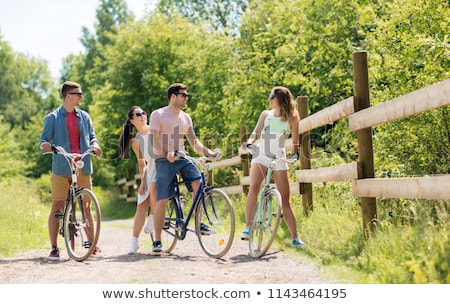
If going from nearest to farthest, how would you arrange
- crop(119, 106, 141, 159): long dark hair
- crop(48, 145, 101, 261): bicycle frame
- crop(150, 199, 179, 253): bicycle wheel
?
crop(48, 145, 101, 261): bicycle frame, crop(150, 199, 179, 253): bicycle wheel, crop(119, 106, 141, 159): long dark hair

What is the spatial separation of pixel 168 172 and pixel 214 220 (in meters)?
0.73

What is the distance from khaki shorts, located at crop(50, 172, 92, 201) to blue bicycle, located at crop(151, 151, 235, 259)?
3.34 ft

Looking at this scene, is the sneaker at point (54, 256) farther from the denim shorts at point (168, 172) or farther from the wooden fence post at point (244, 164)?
the wooden fence post at point (244, 164)

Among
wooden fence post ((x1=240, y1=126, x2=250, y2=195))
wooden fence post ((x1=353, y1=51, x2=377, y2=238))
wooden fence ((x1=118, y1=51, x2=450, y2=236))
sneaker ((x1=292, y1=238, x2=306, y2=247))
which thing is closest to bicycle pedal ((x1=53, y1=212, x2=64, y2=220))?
sneaker ((x1=292, y1=238, x2=306, y2=247))

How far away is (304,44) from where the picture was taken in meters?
15.7

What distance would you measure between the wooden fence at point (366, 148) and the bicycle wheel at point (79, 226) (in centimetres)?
260

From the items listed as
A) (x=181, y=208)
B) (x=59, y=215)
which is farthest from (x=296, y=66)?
(x=59, y=215)

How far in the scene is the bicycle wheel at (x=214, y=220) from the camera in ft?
21.6

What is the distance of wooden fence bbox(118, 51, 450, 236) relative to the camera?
16.1 ft

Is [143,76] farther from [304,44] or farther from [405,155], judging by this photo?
[405,155]

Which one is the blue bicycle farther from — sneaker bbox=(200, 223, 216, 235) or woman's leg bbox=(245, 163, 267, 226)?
woman's leg bbox=(245, 163, 267, 226)

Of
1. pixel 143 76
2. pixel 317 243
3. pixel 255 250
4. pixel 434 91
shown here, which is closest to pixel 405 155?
pixel 317 243

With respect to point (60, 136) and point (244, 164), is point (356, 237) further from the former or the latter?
point (244, 164)
